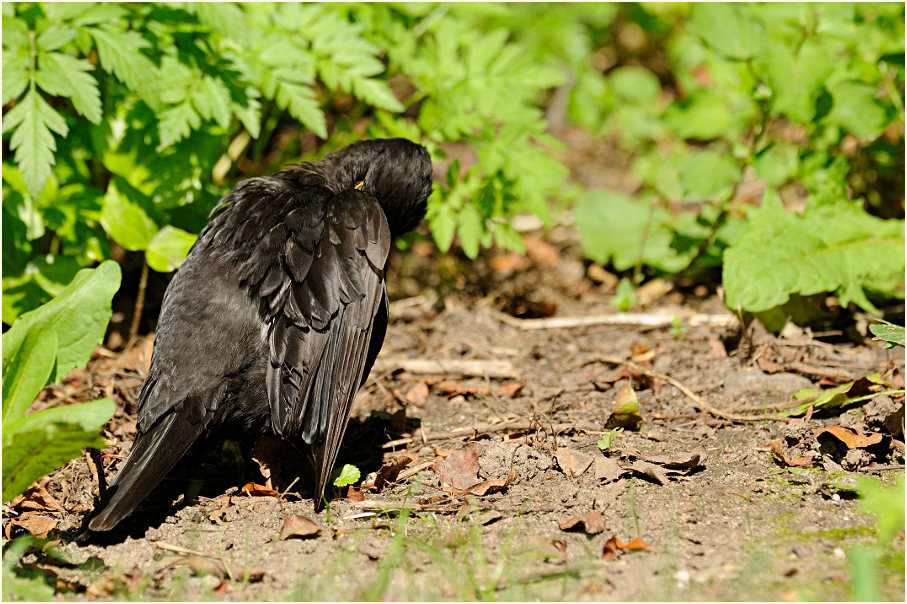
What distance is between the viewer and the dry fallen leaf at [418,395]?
4.24m

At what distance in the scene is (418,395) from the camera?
4285 millimetres

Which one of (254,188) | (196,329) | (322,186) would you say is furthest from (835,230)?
(196,329)

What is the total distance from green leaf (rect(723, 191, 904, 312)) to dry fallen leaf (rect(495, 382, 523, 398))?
114 centimetres

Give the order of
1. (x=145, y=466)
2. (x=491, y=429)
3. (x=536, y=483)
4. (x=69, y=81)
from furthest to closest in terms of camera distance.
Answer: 1. (x=491, y=429)
2. (x=69, y=81)
3. (x=536, y=483)
4. (x=145, y=466)

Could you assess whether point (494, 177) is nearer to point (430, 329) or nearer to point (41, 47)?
point (430, 329)

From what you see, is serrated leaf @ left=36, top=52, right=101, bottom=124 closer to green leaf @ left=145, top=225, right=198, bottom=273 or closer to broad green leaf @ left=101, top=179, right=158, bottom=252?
broad green leaf @ left=101, top=179, right=158, bottom=252

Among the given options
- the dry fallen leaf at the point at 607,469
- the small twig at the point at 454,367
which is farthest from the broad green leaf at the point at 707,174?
the dry fallen leaf at the point at 607,469

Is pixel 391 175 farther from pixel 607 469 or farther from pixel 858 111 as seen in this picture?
pixel 858 111

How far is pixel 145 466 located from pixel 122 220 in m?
1.67

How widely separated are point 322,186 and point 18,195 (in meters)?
1.51

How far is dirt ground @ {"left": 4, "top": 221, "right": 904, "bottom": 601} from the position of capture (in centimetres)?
264

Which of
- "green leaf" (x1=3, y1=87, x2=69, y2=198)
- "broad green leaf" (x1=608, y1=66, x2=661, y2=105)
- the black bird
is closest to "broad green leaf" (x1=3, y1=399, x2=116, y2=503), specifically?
the black bird

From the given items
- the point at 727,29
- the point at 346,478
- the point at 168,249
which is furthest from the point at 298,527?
the point at 727,29

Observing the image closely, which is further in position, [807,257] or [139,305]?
[139,305]
